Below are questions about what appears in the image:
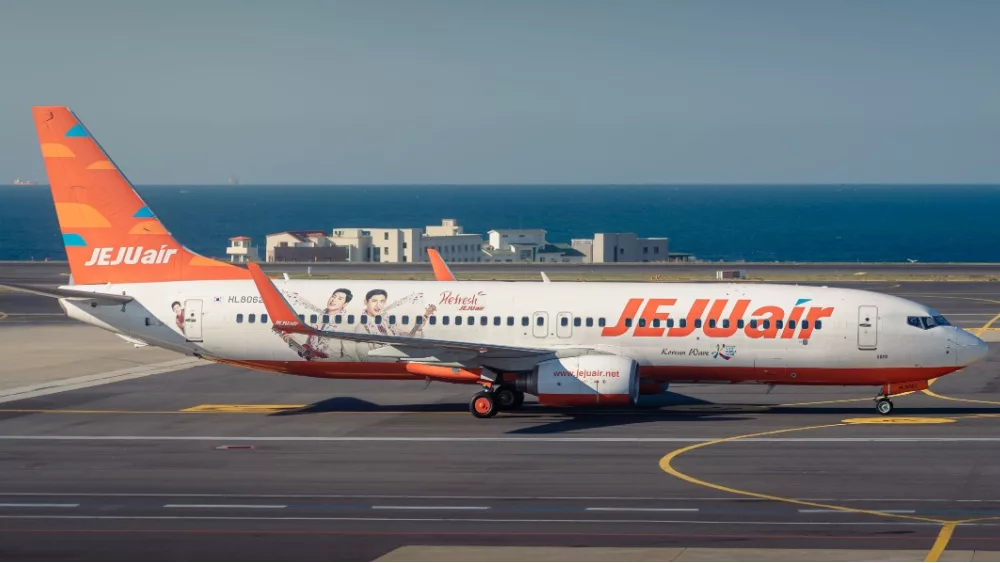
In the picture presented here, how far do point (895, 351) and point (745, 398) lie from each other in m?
6.84

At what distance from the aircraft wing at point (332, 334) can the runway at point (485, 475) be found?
2326mm

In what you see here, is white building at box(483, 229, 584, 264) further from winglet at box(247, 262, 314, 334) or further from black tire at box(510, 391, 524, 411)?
winglet at box(247, 262, 314, 334)

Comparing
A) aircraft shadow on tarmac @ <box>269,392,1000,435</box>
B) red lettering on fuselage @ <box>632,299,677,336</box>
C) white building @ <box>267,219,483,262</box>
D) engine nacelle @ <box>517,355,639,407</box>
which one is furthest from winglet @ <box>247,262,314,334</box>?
white building @ <box>267,219,483,262</box>

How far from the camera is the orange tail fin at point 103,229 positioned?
42125mm

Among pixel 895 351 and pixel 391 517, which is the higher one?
pixel 895 351

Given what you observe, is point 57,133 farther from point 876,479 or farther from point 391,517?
point 876,479

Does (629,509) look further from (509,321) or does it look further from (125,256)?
(125,256)

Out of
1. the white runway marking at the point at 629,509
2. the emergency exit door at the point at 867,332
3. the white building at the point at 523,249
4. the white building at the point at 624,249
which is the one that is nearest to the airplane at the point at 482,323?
the emergency exit door at the point at 867,332

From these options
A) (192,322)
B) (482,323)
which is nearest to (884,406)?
(482,323)

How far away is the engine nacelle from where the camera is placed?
123 ft

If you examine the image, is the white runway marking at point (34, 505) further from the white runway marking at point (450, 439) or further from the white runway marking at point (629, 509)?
the white runway marking at point (629, 509)

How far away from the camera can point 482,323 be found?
132ft

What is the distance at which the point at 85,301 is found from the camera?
41.6 meters

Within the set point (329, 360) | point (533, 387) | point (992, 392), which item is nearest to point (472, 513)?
point (533, 387)
